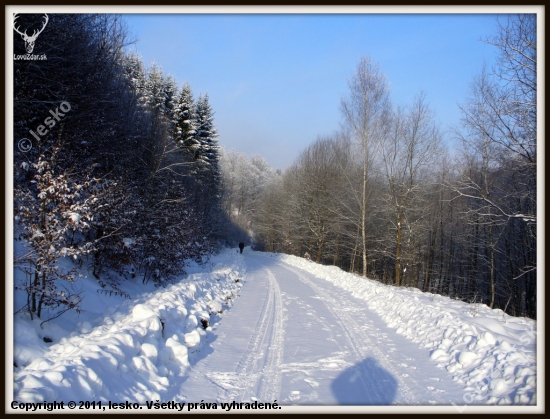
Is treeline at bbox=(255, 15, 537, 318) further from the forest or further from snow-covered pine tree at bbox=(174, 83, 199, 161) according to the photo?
snow-covered pine tree at bbox=(174, 83, 199, 161)

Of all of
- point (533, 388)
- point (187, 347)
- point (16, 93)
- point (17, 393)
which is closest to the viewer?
point (17, 393)

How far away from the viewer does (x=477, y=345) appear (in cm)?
536

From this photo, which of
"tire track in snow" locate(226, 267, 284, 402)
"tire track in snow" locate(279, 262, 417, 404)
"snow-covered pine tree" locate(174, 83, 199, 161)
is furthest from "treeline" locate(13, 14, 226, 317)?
"snow-covered pine tree" locate(174, 83, 199, 161)

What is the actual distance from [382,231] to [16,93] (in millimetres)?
24878

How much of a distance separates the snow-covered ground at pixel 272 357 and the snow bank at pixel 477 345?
0.07ft

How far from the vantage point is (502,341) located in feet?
17.2

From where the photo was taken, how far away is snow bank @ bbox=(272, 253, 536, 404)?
13.6 feet

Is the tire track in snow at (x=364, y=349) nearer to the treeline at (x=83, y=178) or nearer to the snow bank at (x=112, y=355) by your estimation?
the snow bank at (x=112, y=355)

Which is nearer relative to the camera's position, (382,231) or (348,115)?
(348,115)

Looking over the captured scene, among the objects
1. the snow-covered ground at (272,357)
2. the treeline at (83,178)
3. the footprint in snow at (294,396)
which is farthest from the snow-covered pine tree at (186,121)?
the footprint in snow at (294,396)

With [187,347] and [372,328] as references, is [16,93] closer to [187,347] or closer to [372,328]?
[187,347]

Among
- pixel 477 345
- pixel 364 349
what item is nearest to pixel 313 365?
pixel 364 349

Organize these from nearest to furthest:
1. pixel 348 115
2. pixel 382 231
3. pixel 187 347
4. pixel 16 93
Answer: pixel 187 347, pixel 16 93, pixel 348 115, pixel 382 231

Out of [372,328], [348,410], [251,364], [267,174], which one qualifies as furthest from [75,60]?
[267,174]
